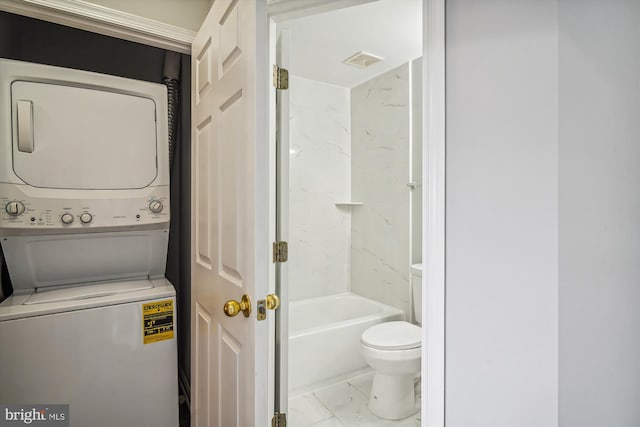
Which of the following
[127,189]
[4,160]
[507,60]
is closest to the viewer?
[507,60]

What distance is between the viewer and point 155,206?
1776 mm

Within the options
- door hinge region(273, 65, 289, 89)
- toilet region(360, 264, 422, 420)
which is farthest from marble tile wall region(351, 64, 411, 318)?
door hinge region(273, 65, 289, 89)

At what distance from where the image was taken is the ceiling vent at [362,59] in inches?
97.8

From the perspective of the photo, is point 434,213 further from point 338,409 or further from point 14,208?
point 14,208

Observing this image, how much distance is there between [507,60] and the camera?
0.96m

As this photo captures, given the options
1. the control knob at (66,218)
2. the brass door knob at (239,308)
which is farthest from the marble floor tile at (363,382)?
the control knob at (66,218)

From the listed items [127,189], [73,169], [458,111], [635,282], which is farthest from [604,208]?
[73,169]

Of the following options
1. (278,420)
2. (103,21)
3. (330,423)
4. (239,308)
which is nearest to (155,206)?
(103,21)

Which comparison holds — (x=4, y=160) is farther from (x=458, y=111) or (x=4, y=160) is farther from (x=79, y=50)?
(x=458, y=111)

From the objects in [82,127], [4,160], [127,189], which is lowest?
[127,189]

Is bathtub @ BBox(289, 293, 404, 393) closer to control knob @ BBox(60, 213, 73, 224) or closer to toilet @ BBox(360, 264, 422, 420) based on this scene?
toilet @ BBox(360, 264, 422, 420)

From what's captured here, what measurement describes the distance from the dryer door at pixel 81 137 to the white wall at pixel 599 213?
1.76 meters

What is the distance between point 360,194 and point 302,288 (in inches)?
39.4

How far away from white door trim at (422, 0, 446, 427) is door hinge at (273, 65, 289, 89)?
68cm
